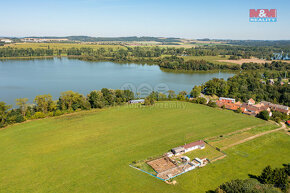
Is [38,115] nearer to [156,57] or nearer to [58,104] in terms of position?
[58,104]

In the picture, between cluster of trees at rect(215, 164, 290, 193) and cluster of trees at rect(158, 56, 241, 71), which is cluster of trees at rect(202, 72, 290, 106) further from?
cluster of trees at rect(158, 56, 241, 71)

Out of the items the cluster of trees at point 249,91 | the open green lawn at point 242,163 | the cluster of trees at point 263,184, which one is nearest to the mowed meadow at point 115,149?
the open green lawn at point 242,163

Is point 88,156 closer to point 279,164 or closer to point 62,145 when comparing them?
point 62,145

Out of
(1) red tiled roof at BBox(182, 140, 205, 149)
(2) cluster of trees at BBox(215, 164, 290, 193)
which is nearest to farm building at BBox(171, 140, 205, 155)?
(1) red tiled roof at BBox(182, 140, 205, 149)

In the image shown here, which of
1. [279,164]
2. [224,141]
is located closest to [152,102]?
[224,141]

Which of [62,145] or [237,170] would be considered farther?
[62,145]

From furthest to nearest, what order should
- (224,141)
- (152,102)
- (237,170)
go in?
1. (152,102)
2. (224,141)
3. (237,170)
